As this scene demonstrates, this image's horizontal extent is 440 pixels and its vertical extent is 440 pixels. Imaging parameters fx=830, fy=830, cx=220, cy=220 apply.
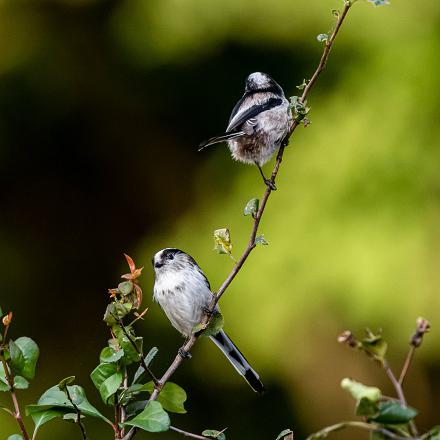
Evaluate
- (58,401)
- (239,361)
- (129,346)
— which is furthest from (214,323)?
(239,361)

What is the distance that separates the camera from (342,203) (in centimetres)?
473

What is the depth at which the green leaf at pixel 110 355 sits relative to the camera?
148 centimetres

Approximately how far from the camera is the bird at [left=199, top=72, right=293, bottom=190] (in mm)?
2779

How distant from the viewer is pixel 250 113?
110 inches


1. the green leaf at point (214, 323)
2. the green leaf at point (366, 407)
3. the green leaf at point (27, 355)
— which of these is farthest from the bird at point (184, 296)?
the green leaf at point (366, 407)

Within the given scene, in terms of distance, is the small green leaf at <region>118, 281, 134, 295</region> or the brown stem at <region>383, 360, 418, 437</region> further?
the small green leaf at <region>118, 281, 134, 295</region>

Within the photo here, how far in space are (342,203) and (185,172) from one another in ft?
4.65

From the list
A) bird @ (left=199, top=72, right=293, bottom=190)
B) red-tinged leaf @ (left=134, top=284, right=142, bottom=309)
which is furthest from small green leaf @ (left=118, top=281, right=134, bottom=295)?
bird @ (left=199, top=72, right=293, bottom=190)

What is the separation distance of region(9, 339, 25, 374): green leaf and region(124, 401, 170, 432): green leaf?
202mm

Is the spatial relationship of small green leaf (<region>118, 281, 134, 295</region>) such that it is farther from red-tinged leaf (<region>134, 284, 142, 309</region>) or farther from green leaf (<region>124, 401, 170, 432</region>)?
green leaf (<region>124, 401, 170, 432</region>)

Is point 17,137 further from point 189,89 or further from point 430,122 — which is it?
point 430,122

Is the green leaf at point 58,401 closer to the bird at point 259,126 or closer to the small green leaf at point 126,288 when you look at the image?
the small green leaf at point 126,288

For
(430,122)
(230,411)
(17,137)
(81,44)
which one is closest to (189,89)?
(81,44)

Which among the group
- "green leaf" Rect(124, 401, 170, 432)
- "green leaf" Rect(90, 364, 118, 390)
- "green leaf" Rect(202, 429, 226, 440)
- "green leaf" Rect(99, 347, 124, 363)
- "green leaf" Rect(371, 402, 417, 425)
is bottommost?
"green leaf" Rect(371, 402, 417, 425)
